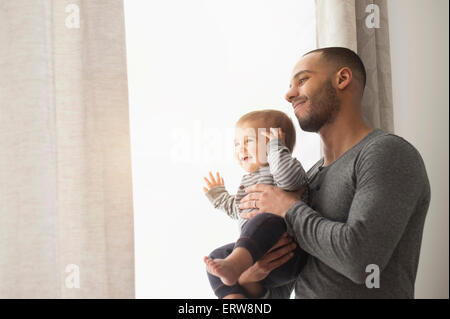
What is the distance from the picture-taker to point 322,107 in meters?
1.19

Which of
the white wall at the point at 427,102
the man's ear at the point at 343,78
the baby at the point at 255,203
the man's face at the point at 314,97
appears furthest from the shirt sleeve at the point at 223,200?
the white wall at the point at 427,102

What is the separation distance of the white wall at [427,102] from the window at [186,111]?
663 mm

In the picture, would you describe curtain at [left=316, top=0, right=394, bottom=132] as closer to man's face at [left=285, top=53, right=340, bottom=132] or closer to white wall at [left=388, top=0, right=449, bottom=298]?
white wall at [left=388, top=0, right=449, bottom=298]

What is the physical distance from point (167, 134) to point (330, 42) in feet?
2.36

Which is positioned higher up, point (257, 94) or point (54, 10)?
point (54, 10)

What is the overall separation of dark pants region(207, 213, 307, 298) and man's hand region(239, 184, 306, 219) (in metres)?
0.03

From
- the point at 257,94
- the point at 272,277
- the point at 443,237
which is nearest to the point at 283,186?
the point at 272,277

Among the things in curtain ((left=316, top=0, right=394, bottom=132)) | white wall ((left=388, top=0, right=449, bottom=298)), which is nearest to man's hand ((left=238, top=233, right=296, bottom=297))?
curtain ((left=316, top=0, right=394, bottom=132))

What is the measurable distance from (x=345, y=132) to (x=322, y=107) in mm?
99

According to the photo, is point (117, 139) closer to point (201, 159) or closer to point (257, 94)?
point (201, 159)

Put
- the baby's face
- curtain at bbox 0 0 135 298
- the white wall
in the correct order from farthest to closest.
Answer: the white wall → the baby's face → curtain at bbox 0 0 135 298

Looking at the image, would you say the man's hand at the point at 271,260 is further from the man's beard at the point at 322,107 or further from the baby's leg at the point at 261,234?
the man's beard at the point at 322,107

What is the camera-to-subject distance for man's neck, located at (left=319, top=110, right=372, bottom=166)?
120 cm
